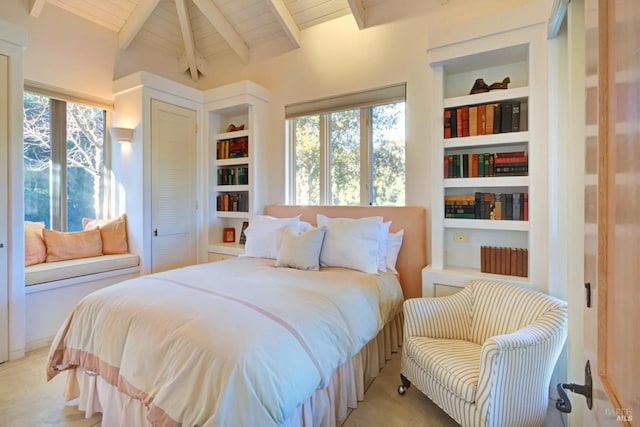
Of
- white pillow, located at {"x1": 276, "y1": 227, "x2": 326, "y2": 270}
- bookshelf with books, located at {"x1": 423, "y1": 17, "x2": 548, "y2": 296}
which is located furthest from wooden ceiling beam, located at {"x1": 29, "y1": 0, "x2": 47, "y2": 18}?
bookshelf with books, located at {"x1": 423, "y1": 17, "x2": 548, "y2": 296}

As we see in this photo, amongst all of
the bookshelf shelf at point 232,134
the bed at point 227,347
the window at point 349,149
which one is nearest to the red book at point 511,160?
the window at point 349,149

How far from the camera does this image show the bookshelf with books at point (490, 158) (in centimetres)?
221

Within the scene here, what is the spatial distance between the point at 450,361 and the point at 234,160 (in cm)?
326

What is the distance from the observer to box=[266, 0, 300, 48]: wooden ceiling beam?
3361mm

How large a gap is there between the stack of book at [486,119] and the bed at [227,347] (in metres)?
1.36

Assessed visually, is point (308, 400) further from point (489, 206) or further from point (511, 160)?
point (511, 160)

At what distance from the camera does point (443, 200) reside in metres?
2.57

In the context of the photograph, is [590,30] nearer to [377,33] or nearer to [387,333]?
[387,333]

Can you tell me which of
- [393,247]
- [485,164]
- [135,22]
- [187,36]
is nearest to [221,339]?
Answer: [393,247]

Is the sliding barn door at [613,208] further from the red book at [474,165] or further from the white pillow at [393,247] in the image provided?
the white pillow at [393,247]

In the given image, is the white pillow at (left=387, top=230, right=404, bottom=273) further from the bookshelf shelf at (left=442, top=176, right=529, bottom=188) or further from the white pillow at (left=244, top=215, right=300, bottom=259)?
the white pillow at (left=244, top=215, right=300, bottom=259)

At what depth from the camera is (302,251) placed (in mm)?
2619

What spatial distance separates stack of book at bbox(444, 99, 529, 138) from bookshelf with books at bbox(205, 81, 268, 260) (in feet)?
7.29

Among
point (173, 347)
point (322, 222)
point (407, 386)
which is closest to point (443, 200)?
point (322, 222)
